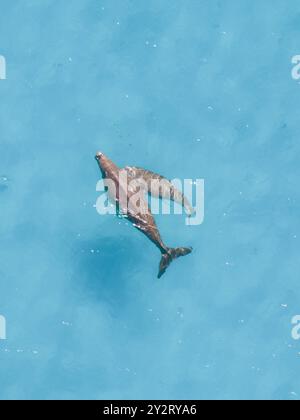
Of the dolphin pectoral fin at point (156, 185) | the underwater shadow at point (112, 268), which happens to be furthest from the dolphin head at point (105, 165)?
the underwater shadow at point (112, 268)

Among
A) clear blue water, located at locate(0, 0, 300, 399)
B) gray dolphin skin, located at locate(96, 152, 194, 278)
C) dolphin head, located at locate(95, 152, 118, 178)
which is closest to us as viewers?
gray dolphin skin, located at locate(96, 152, 194, 278)

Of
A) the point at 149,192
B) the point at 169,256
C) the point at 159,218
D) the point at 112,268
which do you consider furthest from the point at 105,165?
the point at 169,256

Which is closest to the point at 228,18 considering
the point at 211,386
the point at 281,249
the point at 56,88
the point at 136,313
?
the point at 56,88

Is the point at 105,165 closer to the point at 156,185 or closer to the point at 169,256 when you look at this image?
the point at 156,185

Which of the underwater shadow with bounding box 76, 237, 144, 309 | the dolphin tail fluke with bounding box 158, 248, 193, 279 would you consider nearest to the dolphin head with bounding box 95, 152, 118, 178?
the underwater shadow with bounding box 76, 237, 144, 309

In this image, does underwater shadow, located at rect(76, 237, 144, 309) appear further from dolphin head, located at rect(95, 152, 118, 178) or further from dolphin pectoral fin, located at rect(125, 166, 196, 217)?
dolphin head, located at rect(95, 152, 118, 178)

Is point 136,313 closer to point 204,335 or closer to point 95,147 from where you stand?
point 204,335
